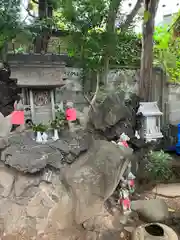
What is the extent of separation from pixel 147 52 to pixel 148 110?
1886 mm

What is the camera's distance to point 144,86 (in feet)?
22.2

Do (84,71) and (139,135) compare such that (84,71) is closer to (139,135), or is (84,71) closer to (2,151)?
(139,135)

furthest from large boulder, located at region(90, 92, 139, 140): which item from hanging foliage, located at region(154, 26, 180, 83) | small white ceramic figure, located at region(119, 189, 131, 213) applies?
hanging foliage, located at region(154, 26, 180, 83)

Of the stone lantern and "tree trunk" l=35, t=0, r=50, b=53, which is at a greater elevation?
"tree trunk" l=35, t=0, r=50, b=53

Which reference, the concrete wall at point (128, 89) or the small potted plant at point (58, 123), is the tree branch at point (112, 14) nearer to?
the concrete wall at point (128, 89)

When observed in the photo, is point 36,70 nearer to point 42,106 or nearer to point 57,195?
point 42,106

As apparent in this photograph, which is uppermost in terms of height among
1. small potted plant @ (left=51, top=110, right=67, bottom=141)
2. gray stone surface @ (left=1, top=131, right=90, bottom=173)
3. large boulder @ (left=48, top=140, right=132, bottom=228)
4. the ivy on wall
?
the ivy on wall

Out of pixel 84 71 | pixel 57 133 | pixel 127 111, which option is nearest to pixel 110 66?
pixel 84 71

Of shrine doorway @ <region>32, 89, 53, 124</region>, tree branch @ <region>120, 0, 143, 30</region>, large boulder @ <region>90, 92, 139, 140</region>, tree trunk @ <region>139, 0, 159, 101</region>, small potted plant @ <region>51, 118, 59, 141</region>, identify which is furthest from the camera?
tree branch @ <region>120, 0, 143, 30</region>

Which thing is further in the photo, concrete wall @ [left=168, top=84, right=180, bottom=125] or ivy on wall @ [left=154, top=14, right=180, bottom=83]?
concrete wall @ [left=168, top=84, right=180, bottom=125]

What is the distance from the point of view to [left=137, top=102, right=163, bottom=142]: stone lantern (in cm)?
578

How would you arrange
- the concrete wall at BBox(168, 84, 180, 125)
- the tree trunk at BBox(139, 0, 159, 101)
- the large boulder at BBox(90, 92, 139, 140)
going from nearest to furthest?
the large boulder at BBox(90, 92, 139, 140)
the tree trunk at BBox(139, 0, 159, 101)
the concrete wall at BBox(168, 84, 180, 125)

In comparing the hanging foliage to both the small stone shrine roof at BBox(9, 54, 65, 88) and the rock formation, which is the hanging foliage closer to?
the small stone shrine roof at BBox(9, 54, 65, 88)

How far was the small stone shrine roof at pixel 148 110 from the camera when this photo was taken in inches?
226
